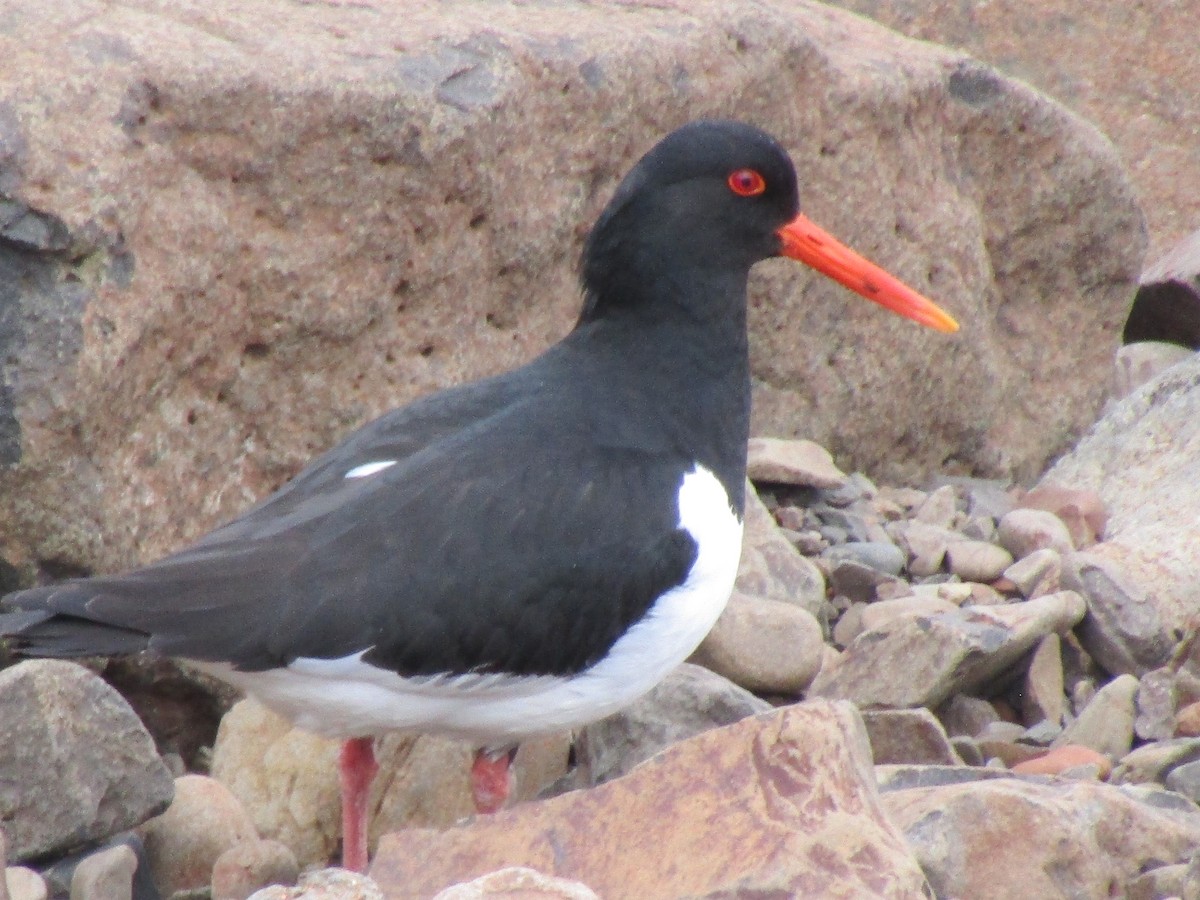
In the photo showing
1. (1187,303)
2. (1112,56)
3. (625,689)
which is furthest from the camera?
(1112,56)

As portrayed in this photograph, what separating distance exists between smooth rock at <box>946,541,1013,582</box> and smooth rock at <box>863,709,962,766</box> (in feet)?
5.17

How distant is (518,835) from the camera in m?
3.78

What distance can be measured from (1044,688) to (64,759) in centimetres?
300

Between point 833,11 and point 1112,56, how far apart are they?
8.55 feet

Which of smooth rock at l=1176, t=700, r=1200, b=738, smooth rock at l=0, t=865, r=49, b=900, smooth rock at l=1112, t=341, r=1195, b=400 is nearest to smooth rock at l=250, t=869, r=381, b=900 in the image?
smooth rock at l=0, t=865, r=49, b=900

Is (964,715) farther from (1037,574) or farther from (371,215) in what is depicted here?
(371,215)

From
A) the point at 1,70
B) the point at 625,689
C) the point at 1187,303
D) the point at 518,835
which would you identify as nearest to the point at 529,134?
the point at 1,70

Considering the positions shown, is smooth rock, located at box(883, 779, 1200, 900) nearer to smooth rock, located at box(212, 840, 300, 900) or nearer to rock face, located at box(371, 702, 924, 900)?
rock face, located at box(371, 702, 924, 900)

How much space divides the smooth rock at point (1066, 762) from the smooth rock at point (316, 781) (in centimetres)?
161

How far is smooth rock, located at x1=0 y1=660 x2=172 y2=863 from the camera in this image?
4664 millimetres

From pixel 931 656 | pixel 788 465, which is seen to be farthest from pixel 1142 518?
pixel 931 656

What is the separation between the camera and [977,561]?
6.68 meters

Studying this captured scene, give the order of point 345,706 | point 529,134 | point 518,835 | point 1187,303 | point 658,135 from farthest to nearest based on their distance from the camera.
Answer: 1. point 1187,303
2. point 658,135
3. point 529,134
4. point 345,706
5. point 518,835

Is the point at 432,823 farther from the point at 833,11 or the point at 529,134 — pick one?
the point at 833,11
